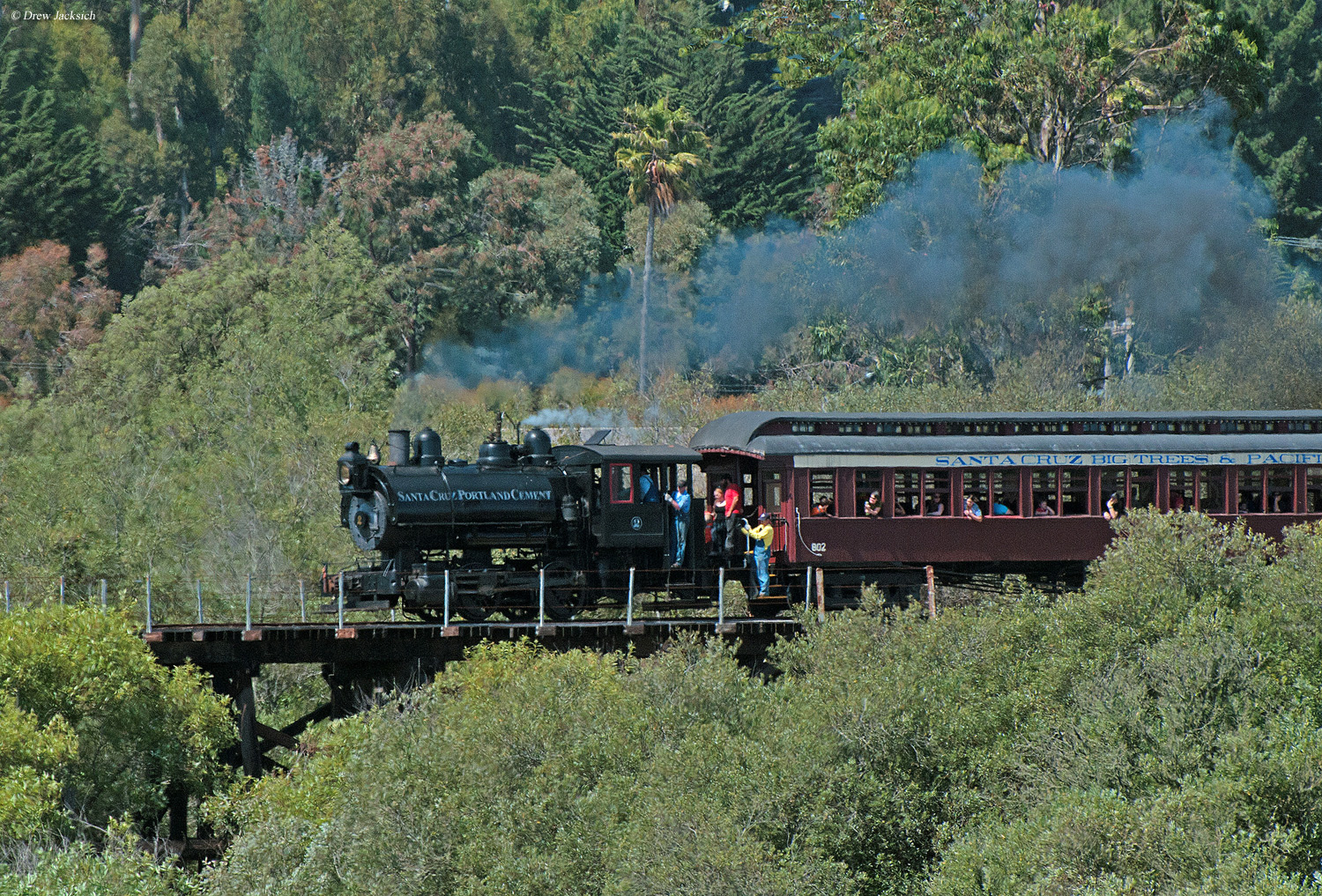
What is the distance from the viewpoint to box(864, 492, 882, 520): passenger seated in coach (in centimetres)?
2912

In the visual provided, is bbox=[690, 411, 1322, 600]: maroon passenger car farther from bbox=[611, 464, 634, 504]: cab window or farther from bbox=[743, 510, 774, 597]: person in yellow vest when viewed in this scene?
bbox=[611, 464, 634, 504]: cab window

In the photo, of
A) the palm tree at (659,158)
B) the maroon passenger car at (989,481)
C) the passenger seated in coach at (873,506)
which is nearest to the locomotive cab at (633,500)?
the maroon passenger car at (989,481)

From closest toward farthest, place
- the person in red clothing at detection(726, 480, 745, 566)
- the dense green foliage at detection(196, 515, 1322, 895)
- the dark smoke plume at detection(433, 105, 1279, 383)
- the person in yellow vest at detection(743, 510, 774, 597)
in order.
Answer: the dense green foliage at detection(196, 515, 1322, 895), the person in yellow vest at detection(743, 510, 774, 597), the person in red clothing at detection(726, 480, 745, 566), the dark smoke plume at detection(433, 105, 1279, 383)

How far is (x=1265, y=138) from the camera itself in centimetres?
8250

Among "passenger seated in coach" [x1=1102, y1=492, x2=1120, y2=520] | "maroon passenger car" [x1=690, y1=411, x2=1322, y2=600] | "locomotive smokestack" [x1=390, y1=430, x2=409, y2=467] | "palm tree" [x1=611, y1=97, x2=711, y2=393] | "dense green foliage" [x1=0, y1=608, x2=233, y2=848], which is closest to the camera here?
"dense green foliage" [x1=0, y1=608, x2=233, y2=848]

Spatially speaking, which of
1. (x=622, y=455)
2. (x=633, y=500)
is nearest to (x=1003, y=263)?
(x=622, y=455)

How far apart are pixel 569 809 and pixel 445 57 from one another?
79.0 metres

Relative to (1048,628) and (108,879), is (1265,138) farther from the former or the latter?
(108,879)

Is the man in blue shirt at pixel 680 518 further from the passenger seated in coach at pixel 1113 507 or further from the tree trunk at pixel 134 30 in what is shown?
the tree trunk at pixel 134 30

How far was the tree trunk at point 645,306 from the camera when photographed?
204 feet

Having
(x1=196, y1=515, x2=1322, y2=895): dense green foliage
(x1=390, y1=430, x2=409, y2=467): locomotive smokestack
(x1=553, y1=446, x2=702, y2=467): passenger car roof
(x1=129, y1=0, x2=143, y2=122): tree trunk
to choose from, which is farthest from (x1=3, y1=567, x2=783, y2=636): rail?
(x1=129, y1=0, x2=143, y2=122): tree trunk

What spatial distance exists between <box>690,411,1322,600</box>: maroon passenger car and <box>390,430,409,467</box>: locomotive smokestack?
5.78m

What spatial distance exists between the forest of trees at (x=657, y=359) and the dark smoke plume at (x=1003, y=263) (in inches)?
7.0

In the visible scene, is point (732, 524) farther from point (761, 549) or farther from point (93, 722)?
point (93, 722)
